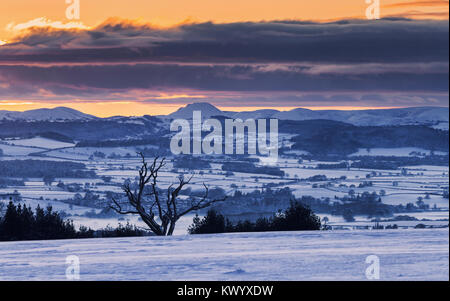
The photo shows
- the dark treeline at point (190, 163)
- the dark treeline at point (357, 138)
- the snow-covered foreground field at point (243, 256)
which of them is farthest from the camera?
the dark treeline at point (357, 138)

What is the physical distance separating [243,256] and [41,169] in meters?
117

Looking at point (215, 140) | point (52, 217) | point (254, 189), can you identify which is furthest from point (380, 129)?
point (52, 217)

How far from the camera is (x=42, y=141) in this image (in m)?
151

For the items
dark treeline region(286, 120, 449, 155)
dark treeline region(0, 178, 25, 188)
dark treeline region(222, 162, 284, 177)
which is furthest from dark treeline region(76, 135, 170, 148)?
dark treeline region(0, 178, 25, 188)

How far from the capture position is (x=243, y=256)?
5.20 meters

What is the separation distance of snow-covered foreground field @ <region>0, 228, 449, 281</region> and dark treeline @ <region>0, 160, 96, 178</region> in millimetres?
107750

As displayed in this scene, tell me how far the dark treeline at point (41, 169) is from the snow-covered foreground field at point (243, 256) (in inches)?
4242

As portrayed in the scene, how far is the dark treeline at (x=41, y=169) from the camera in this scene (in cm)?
11538

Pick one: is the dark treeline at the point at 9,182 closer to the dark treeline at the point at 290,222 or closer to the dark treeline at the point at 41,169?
the dark treeline at the point at 41,169

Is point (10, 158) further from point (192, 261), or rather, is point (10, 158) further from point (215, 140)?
point (192, 261)

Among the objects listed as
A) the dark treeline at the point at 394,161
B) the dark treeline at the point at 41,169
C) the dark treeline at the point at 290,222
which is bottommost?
the dark treeline at the point at 290,222

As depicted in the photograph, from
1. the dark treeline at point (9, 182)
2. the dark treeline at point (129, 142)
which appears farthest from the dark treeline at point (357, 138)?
the dark treeline at point (9, 182)

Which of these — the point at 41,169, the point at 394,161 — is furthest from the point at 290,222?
the point at 394,161

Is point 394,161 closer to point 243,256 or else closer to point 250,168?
point 250,168
